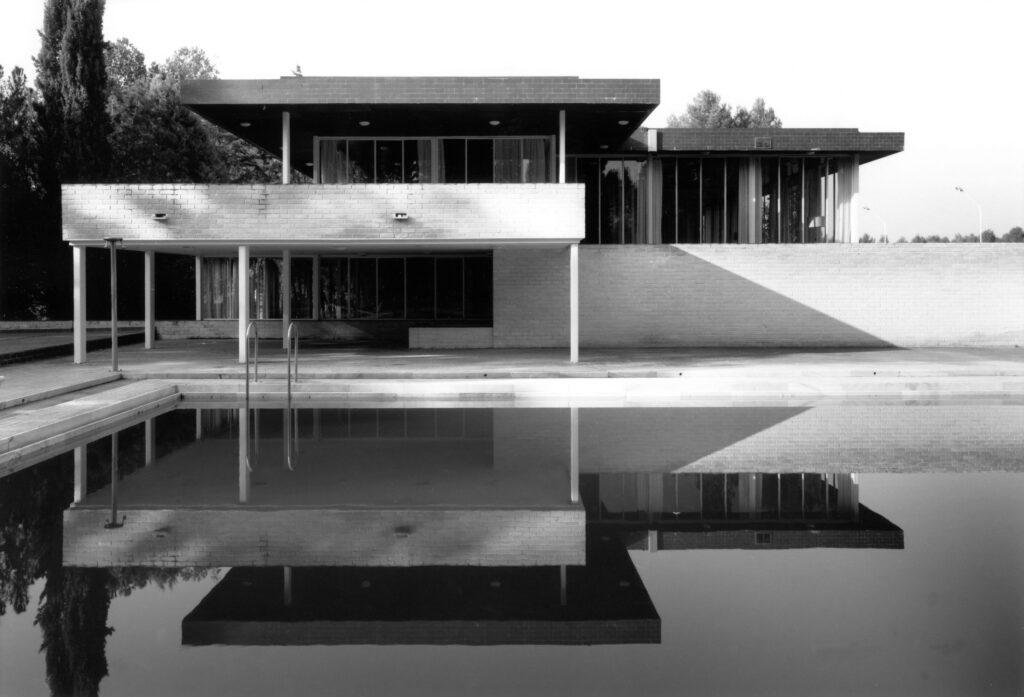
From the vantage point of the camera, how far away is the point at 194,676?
183 inches

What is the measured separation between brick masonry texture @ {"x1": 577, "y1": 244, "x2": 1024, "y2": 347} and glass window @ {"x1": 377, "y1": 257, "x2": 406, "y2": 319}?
617cm

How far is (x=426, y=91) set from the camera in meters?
21.2

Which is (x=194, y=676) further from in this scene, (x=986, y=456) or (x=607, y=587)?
(x=986, y=456)

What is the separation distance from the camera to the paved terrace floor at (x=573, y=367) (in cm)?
1695

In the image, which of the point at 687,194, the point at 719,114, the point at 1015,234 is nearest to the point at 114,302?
the point at 687,194

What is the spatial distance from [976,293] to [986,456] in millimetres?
18239

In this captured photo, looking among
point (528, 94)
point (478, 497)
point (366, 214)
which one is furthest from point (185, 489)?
point (528, 94)

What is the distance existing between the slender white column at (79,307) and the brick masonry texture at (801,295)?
11.8 m

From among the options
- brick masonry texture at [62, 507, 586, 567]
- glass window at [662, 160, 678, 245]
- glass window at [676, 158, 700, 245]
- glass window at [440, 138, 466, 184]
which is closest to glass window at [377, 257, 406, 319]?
glass window at [440, 138, 466, 184]

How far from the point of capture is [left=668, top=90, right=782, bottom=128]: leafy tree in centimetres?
8512

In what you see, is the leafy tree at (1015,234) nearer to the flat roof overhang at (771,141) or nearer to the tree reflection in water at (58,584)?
the flat roof overhang at (771,141)

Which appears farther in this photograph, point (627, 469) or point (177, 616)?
point (627, 469)

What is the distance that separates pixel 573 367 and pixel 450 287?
35.0 feet

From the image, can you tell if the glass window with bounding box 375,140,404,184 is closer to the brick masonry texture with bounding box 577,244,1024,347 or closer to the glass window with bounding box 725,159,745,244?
the brick masonry texture with bounding box 577,244,1024,347
